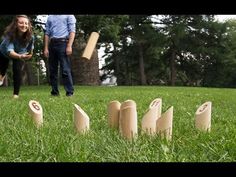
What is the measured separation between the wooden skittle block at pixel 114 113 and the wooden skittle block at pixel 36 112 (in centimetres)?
53

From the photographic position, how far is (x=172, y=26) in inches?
1513

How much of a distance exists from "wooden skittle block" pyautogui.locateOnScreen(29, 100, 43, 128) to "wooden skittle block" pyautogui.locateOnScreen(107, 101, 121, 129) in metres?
0.53

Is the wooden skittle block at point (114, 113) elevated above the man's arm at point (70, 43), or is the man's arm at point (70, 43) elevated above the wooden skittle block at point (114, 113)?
the man's arm at point (70, 43)

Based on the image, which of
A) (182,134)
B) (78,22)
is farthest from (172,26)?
(182,134)

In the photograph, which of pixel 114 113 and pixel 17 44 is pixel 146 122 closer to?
pixel 114 113

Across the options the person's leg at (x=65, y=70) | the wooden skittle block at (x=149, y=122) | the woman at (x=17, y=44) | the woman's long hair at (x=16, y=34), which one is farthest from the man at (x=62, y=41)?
the wooden skittle block at (x=149, y=122)

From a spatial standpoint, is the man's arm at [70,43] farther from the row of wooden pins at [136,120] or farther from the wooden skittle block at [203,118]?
the wooden skittle block at [203,118]

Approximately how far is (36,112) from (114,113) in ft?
1.90

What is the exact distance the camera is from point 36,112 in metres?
2.88

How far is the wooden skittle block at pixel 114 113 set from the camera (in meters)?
2.58

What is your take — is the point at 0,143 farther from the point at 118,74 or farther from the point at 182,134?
the point at 118,74
